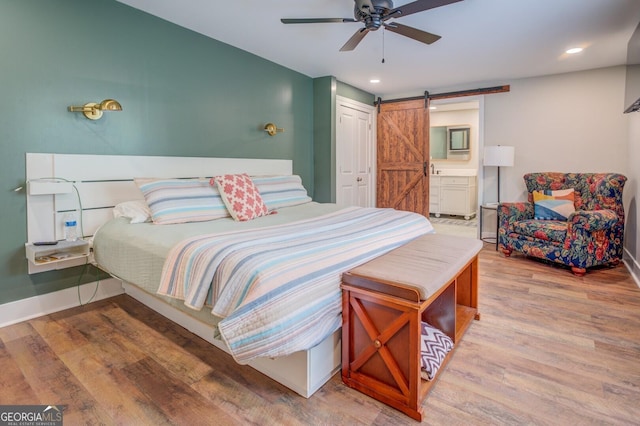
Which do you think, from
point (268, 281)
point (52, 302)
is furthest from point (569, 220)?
point (52, 302)

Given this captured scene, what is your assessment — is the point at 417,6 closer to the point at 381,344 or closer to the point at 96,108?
the point at 381,344

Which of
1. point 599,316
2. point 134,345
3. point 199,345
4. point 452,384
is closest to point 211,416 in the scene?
point 199,345

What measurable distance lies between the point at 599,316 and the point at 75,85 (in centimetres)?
436

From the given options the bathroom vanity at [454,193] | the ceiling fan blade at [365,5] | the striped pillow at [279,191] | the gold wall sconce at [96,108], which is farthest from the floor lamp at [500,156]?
the gold wall sconce at [96,108]

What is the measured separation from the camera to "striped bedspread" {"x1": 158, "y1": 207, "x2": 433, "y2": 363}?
1404 millimetres

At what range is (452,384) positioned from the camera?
1.75m

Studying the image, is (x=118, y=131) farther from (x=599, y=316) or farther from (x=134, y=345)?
(x=599, y=316)

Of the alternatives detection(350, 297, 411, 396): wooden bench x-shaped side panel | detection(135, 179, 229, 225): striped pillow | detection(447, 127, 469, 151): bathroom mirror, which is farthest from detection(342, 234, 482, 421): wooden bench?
detection(447, 127, 469, 151): bathroom mirror

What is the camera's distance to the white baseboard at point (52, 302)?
2.43 meters

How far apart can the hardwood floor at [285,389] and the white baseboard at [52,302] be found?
0.08 meters

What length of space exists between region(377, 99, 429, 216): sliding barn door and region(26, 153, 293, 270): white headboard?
12.3 feet

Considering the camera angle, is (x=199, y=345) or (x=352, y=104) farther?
(x=352, y=104)

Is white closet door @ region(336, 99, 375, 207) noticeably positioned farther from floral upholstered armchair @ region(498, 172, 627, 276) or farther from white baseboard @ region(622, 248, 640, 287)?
white baseboard @ region(622, 248, 640, 287)

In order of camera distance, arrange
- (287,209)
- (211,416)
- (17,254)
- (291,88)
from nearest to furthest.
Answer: (211,416) → (17,254) → (287,209) → (291,88)
